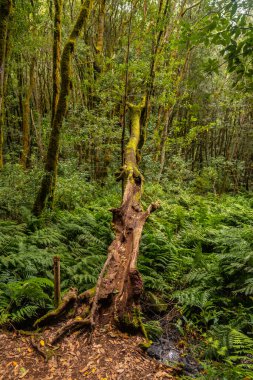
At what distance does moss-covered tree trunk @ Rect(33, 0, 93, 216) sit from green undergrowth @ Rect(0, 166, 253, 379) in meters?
0.49

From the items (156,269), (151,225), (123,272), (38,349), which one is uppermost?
(123,272)

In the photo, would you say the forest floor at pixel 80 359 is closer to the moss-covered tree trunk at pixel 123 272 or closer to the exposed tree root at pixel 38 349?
the exposed tree root at pixel 38 349

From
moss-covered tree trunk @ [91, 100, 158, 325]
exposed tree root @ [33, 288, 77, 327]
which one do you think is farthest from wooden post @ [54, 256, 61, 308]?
moss-covered tree trunk @ [91, 100, 158, 325]

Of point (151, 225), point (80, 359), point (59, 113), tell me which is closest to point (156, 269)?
point (151, 225)

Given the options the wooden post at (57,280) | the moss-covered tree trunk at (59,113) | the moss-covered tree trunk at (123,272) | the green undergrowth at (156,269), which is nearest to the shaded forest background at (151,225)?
the green undergrowth at (156,269)

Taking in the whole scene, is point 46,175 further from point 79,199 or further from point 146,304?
point 146,304

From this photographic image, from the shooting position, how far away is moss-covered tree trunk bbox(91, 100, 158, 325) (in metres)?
3.62

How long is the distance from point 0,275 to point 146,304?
2398 millimetres

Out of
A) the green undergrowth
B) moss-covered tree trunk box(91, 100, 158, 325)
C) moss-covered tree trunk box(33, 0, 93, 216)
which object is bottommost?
the green undergrowth

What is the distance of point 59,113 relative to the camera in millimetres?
7035

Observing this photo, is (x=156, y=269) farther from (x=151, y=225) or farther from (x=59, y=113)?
(x=59, y=113)

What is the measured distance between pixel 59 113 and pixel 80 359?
18.2ft

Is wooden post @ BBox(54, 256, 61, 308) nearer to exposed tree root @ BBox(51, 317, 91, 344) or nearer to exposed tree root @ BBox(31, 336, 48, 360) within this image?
exposed tree root @ BBox(51, 317, 91, 344)

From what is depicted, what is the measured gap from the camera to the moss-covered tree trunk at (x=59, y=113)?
6848mm
